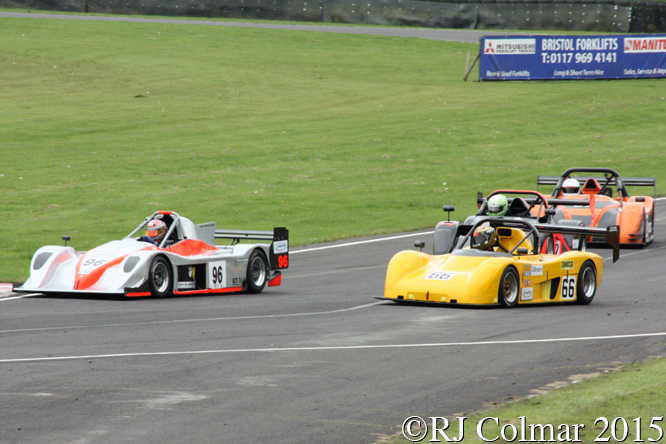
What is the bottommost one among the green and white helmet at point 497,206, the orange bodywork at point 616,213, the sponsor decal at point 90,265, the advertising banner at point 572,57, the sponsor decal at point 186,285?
the sponsor decal at point 186,285

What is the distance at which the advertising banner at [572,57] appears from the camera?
42094 millimetres

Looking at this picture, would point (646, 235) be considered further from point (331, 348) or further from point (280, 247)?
point (331, 348)

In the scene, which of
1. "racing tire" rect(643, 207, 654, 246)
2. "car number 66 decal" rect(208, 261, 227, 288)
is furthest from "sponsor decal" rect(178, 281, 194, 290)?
"racing tire" rect(643, 207, 654, 246)

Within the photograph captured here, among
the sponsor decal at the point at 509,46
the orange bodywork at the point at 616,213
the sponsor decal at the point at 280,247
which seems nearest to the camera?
the sponsor decal at the point at 280,247

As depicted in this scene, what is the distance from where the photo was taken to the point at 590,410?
21.8ft

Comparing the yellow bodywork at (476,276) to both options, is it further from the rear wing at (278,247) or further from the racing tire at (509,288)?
Answer: the rear wing at (278,247)

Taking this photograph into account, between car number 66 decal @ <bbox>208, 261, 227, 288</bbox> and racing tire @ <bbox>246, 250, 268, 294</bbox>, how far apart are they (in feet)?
1.51

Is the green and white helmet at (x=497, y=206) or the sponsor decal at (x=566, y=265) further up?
the green and white helmet at (x=497, y=206)

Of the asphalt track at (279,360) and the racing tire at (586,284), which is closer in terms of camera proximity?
the asphalt track at (279,360)

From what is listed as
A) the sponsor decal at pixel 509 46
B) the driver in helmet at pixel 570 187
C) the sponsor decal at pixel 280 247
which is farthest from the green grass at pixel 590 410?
the sponsor decal at pixel 509 46

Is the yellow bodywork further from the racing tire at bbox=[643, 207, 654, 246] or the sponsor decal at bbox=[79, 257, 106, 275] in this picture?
the racing tire at bbox=[643, 207, 654, 246]

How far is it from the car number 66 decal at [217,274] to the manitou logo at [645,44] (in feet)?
108

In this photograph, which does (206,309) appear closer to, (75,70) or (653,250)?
(653,250)

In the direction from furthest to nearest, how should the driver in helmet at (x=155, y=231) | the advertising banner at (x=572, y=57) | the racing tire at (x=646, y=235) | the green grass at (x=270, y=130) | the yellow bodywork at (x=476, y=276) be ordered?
the advertising banner at (x=572, y=57) < the green grass at (x=270, y=130) < the racing tire at (x=646, y=235) < the driver in helmet at (x=155, y=231) < the yellow bodywork at (x=476, y=276)
